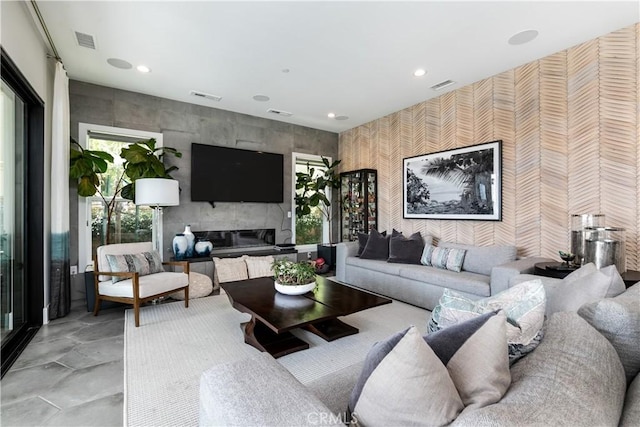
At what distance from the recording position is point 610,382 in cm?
97

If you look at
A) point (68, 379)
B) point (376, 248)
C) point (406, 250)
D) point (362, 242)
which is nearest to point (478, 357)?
point (68, 379)

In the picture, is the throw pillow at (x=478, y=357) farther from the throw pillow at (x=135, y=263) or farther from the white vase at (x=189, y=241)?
the white vase at (x=189, y=241)

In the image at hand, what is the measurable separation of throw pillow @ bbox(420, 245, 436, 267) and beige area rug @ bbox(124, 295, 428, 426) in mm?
682

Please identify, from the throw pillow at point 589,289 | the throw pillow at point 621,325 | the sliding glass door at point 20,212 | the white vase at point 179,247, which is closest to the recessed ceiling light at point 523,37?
the throw pillow at point 589,289

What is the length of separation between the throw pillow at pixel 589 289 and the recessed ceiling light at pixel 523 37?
232cm

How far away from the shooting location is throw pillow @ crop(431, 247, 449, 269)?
3.90 metres

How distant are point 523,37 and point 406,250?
273 cm

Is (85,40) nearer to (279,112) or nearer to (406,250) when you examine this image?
(279,112)

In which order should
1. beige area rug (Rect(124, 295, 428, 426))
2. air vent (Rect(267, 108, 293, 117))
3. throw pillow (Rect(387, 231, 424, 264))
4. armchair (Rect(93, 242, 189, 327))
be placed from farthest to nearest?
1. air vent (Rect(267, 108, 293, 117))
2. throw pillow (Rect(387, 231, 424, 264))
3. armchair (Rect(93, 242, 189, 327))
4. beige area rug (Rect(124, 295, 428, 426))

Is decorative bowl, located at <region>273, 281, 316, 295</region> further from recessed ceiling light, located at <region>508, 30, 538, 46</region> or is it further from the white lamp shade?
recessed ceiling light, located at <region>508, 30, 538, 46</region>

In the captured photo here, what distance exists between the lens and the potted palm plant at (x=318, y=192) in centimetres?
584

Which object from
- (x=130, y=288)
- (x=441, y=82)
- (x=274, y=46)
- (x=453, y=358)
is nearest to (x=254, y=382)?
(x=453, y=358)

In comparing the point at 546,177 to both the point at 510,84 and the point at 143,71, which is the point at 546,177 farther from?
the point at 143,71

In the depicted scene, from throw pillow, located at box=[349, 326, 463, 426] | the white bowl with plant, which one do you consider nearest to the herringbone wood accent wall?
the white bowl with plant
